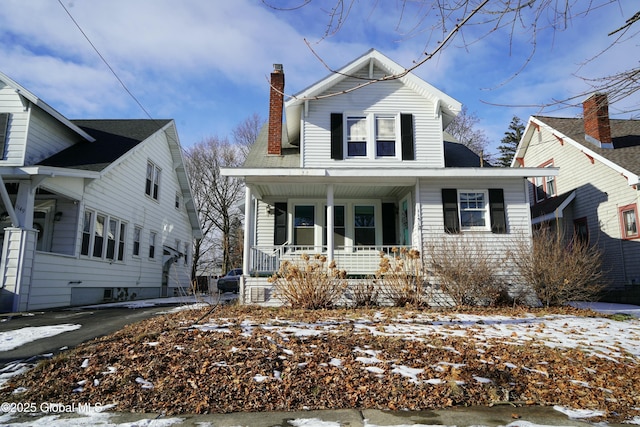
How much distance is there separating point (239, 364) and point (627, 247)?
47.1ft

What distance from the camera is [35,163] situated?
439 inches

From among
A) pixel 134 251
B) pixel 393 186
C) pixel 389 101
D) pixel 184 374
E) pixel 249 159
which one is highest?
pixel 389 101

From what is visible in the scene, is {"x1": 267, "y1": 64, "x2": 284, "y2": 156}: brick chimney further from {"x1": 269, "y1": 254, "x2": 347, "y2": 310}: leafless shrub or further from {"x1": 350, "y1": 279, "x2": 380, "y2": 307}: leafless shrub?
{"x1": 350, "y1": 279, "x2": 380, "y2": 307}: leafless shrub

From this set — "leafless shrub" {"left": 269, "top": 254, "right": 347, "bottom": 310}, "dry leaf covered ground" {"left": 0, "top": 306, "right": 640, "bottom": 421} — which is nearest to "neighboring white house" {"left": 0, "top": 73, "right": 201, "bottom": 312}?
"leafless shrub" {"left": 269, "top": 254, "right": 347, "bottom": 310}

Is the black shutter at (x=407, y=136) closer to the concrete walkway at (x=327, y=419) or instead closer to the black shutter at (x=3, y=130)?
the concrete walkway at (x=327, y=419)

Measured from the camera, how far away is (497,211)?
11.5 m

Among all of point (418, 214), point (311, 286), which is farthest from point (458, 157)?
point (311, 286)

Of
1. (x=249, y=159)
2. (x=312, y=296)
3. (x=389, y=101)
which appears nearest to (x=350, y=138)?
(x=389, y=101)

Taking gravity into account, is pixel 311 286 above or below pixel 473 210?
below

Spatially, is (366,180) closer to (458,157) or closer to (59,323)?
(458,157)

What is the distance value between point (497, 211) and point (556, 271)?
8.06 feet

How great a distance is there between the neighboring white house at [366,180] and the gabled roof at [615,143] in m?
4.37

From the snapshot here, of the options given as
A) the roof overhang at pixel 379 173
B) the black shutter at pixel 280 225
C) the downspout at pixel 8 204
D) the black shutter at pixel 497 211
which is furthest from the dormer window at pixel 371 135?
the downspout at pixel 8 204

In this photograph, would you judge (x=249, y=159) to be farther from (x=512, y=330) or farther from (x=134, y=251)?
(x=512, y=330)
